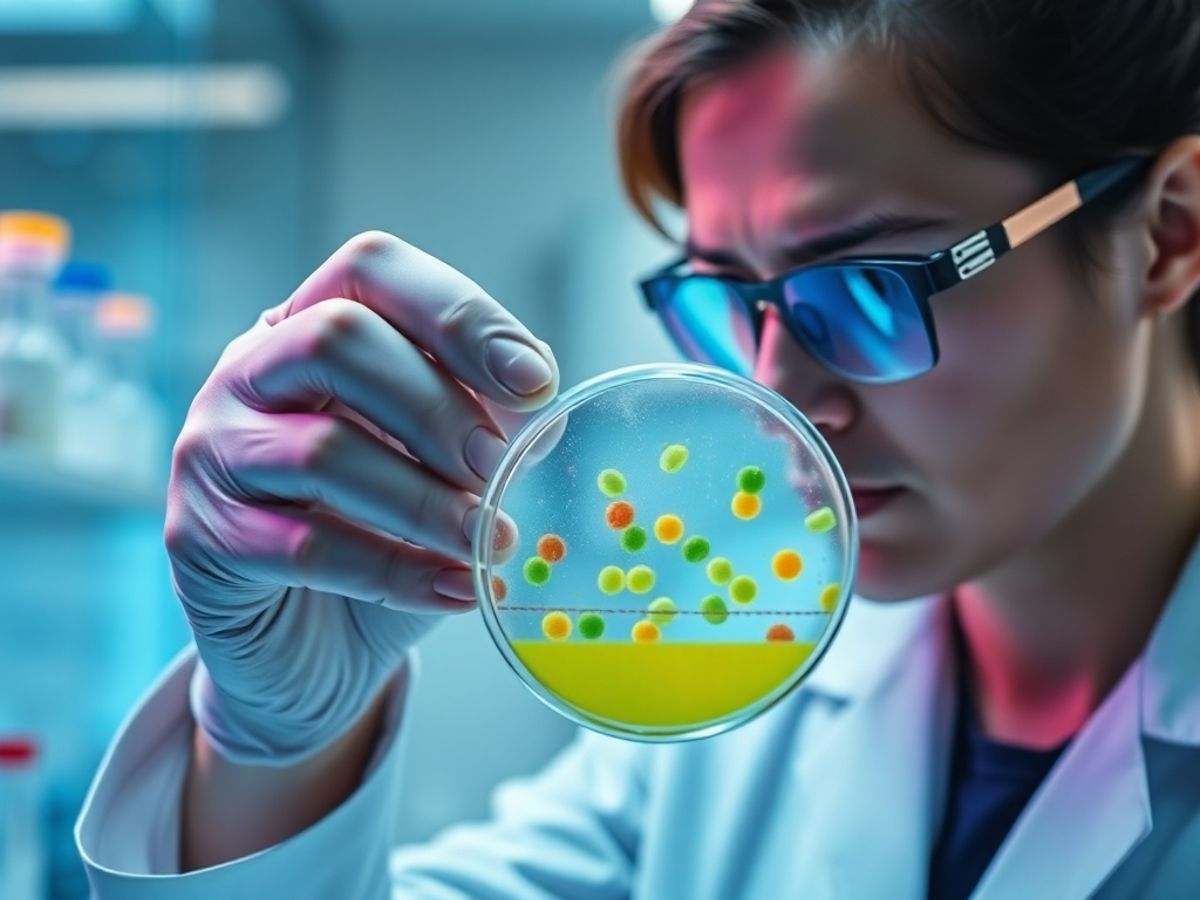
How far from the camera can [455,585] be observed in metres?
0.76

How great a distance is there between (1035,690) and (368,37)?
2589 mm

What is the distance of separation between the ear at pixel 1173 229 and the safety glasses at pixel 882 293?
0.09ft

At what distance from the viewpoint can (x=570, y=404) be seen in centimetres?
74

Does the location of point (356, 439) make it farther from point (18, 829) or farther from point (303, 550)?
point (18, 829)

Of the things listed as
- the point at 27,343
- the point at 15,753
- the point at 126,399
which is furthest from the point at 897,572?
the point at 126,399

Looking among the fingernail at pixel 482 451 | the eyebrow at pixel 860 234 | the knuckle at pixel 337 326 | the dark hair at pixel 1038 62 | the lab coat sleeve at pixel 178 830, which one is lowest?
the lab coat sleeve at pixel 178 830

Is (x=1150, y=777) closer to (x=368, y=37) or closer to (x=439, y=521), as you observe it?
(x=439, y=521)

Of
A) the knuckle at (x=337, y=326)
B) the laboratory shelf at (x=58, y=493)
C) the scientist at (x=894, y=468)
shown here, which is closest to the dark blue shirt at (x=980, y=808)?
the scientist at (x=894, y=468)

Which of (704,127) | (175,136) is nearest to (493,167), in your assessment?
(175,136)

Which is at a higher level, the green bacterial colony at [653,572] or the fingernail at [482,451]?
the fingernail at [482,451]

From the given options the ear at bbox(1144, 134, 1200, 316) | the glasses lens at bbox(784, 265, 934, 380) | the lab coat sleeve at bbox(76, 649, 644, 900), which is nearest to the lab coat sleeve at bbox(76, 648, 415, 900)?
the lab coat sleeve at bbox(76, 649, 644, 900)

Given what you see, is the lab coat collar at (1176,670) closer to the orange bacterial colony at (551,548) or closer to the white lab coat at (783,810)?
the white lab coat at (783,810)

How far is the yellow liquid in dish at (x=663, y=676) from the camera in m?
0.75

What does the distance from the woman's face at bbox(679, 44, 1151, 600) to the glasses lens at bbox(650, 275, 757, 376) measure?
1.3 inches
